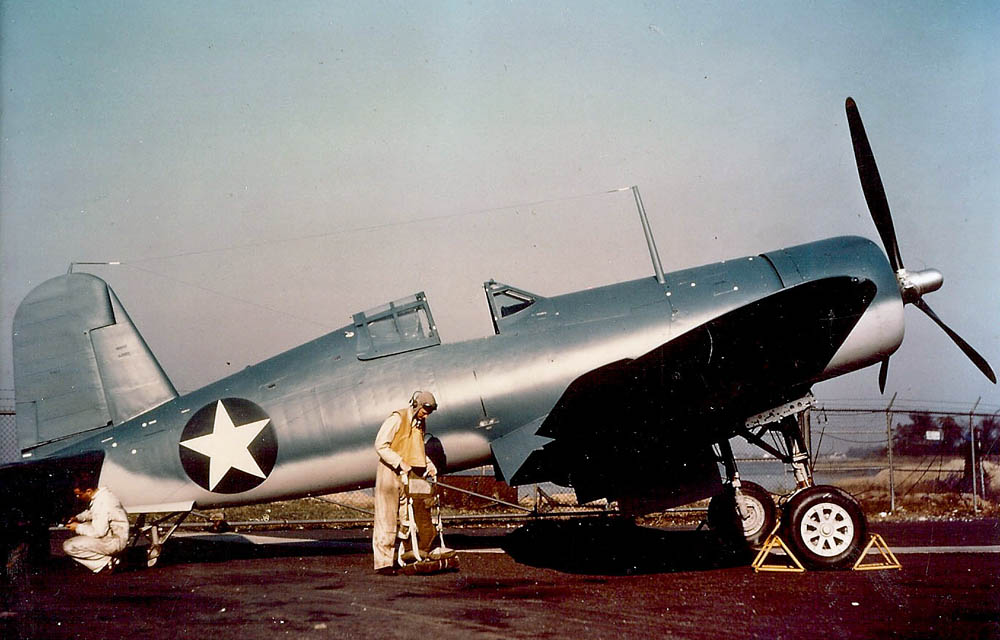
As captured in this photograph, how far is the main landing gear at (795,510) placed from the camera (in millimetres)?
8086

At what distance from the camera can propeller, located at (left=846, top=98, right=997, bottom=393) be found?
9344 millimetres

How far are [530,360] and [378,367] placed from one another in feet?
5.31

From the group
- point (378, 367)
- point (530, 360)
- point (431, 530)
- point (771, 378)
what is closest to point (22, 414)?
point (378, 367)

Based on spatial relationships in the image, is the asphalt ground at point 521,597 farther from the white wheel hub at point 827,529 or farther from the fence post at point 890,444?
the fence post at point 890,444

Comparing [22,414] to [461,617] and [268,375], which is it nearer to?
[268,375]

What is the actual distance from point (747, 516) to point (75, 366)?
7.92m

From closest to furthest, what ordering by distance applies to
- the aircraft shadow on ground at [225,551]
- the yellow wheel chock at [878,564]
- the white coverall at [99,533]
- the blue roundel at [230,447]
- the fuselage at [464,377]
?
the yellow wheel chock at [878,564], the white coverall at [99,533], the fuselage at [464,377], the blue roundel at [230,447], the aircraft shadow on ground at [225,551]

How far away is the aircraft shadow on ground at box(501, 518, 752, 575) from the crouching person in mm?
4226

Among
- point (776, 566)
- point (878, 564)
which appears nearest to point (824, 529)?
point (776, 566)

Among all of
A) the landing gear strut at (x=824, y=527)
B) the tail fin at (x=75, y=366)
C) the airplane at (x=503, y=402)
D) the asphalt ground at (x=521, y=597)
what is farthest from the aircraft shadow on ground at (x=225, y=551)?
the landing gear strut at (x=824, y=527)

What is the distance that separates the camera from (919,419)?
18.3 m

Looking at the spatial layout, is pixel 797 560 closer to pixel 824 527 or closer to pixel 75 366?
pixel 824 527

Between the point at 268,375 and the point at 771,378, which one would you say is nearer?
the point at 771,378

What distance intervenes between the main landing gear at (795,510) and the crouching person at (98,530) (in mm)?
6305
